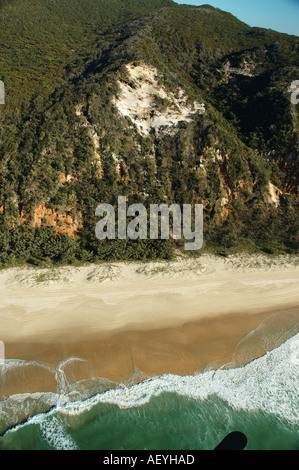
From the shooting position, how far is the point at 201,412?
10.1 meters

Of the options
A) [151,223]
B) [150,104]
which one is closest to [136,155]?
[150,104]

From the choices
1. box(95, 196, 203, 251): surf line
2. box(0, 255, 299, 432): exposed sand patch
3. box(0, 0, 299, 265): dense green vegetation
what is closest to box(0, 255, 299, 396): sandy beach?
box(0, 255, 299, 432): exposed sand patch

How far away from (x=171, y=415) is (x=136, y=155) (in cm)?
1485

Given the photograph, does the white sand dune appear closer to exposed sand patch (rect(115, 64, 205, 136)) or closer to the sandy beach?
the sandy beach

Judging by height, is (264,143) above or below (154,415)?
above

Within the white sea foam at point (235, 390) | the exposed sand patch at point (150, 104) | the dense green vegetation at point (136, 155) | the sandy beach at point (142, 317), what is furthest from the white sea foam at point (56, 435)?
the exposed sand patch at point (150, 104)

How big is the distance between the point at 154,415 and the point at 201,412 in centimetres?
178

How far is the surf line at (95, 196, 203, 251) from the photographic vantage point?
55.9 ft

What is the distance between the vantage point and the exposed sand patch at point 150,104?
19.2 meters

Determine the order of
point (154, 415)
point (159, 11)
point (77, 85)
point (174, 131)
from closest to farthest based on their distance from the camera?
point (154, 415) < point (174, 131) < point (77, 85) < point (159, 11)

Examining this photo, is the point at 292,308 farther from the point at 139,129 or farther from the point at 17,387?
the point at 139,129

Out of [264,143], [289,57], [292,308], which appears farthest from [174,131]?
[289,57]

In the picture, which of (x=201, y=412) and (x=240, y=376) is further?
(x=240, y=376)

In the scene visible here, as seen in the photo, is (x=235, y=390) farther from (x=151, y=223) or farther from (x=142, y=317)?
(x=151, y=223)
